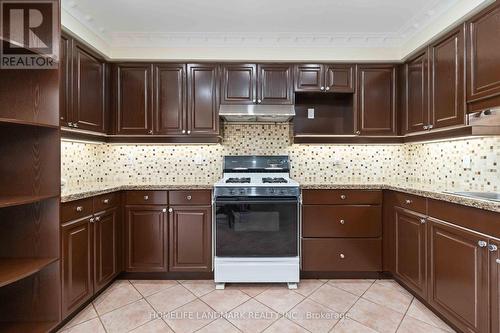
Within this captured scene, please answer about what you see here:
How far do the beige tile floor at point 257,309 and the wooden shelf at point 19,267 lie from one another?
1.81ft

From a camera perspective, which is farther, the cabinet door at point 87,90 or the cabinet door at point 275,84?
the cabinet door at point 275,84

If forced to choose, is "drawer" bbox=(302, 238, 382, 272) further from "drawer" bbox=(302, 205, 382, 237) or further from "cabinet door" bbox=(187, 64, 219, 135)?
"cabinet door" bbox=(187, 64, 219, 135)

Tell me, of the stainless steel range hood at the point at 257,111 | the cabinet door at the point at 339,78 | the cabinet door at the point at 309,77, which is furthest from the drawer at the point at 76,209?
the cabinet door at the point at 339,78

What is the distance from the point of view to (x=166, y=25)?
251cm

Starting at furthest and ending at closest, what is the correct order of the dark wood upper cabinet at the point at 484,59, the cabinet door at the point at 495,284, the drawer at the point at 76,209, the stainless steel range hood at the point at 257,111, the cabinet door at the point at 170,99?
the cabinet door at the point at 170,99 → the stainless steel range hood at the point at 257,111 → the drawer at the point at 76,209 → the dark wood upper cabinet at the point at 484,59 → the cabinet door at the point at 495,284

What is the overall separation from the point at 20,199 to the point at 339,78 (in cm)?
293

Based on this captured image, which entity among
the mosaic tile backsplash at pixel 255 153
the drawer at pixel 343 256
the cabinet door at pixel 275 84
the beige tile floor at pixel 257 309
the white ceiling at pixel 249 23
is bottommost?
the beige tile floor at pixel 257 309

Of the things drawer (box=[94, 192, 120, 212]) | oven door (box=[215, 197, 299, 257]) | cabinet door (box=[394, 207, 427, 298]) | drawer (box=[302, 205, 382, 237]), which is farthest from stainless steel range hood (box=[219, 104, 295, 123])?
cabinet door (box=[394, 207, 427, 298])

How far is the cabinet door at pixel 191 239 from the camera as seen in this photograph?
253 centimetres

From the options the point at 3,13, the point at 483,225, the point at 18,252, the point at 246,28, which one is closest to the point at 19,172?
the point at 18,252

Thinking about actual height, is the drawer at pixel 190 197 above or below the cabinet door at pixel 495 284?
above

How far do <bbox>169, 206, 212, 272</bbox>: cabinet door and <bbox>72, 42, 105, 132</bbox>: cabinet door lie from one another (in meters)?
1.16

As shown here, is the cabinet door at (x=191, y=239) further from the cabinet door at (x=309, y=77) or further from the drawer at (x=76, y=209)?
the cabinet door at (x=309, y=77)

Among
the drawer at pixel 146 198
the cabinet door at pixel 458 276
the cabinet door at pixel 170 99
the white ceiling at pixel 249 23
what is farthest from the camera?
the cabinet door at pixel 170 99
